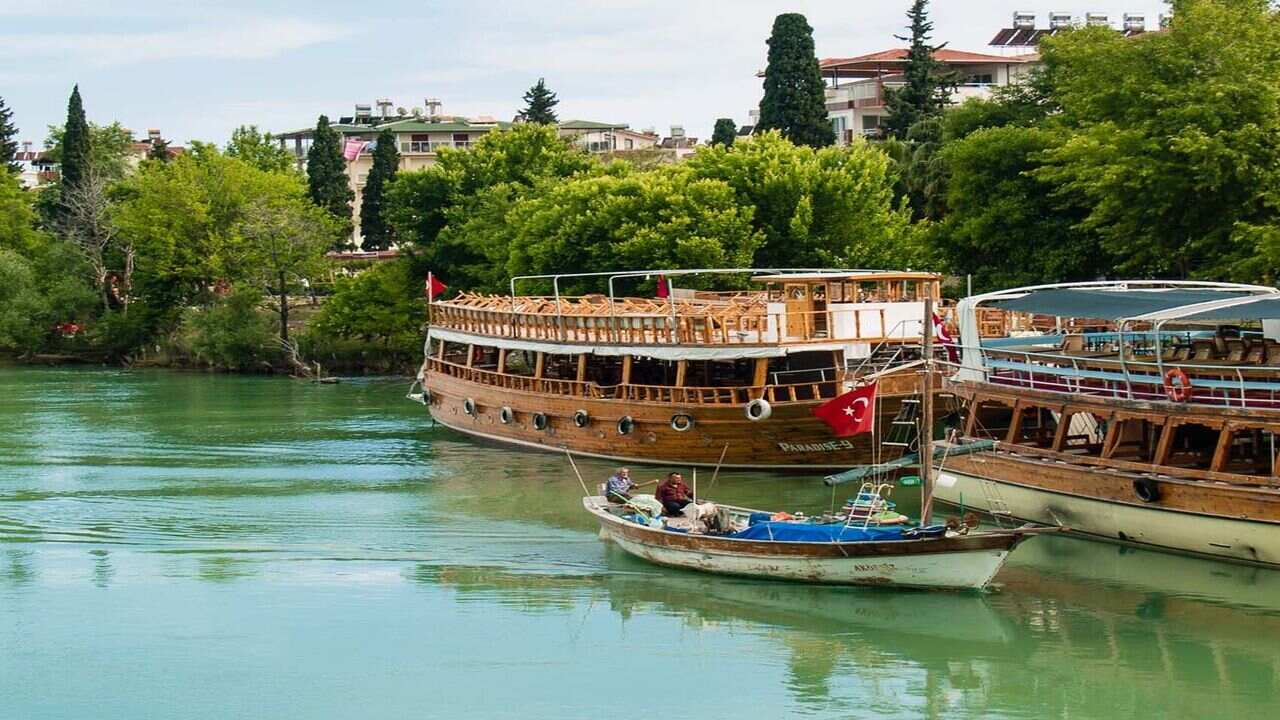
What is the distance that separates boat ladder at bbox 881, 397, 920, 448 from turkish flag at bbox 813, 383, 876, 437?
13.3 feet

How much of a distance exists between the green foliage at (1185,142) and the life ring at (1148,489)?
1387 centimetres

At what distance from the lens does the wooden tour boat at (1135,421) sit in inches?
988

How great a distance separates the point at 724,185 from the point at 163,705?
34.4m

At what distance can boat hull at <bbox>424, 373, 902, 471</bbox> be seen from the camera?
34.5 metres

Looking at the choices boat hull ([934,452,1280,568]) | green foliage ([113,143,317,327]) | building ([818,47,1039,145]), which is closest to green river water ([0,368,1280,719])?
boat hull ([934,452,1280,568])

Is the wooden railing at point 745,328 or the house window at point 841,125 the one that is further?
the house window at point 841,125

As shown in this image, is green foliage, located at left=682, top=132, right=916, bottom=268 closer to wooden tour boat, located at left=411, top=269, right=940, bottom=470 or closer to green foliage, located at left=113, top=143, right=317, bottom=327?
wooden tour boat, located at left=411, top=269, right=940, bottom=470

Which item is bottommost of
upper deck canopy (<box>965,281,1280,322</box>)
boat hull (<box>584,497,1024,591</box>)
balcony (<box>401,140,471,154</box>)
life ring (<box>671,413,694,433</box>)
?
boat hull (<box>584,497,1024,591</box>)

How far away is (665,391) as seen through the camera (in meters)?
36.8

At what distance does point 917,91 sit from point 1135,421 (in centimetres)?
4925

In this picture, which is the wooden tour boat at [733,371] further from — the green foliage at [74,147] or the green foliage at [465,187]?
the green foliage at [74,147]

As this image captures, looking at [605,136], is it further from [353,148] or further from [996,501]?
[996,501]

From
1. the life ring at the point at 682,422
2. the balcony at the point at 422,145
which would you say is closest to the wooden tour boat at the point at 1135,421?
the life ring at the point at 682,422

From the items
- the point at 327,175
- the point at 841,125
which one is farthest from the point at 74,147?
the point at 841,125
